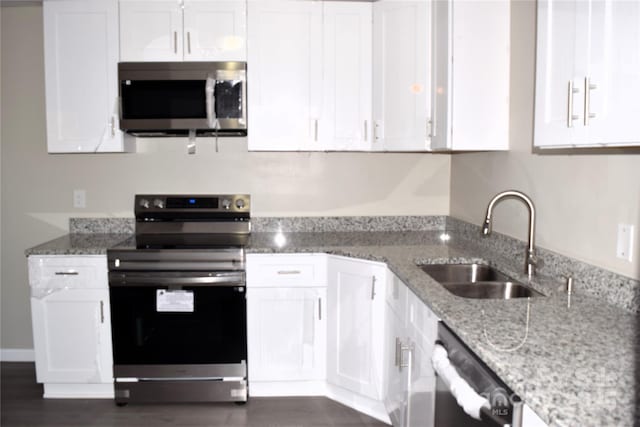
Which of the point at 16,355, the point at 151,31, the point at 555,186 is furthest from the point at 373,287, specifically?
the point at 16,355

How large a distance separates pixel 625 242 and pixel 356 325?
1.40 metres

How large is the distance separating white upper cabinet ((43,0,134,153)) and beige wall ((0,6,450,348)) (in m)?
0.35

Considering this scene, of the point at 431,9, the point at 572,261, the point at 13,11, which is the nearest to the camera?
the point at 572,261

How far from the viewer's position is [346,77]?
307 centimetres

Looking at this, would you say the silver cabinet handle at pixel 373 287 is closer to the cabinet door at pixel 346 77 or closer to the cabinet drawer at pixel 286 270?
the cabinet drawer at pixel 286 270

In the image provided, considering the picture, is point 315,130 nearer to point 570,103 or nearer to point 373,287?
point 373,287

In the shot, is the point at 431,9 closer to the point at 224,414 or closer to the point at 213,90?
the point at 213,90

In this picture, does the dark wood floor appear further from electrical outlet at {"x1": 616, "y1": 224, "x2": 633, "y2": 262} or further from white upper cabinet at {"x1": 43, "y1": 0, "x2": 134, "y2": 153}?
electrical outlet at {"x1": 616, "y1": 224, "x2": 633, "y2": 262}

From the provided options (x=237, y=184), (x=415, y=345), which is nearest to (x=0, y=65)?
(x=237, y=184)

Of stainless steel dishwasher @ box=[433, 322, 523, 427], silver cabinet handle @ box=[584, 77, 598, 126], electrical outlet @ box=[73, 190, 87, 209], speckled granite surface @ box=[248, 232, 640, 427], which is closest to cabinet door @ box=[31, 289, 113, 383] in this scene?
electrical outlet @ box=[73, 190, 87, 209]

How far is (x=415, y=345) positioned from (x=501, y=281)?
485 mm

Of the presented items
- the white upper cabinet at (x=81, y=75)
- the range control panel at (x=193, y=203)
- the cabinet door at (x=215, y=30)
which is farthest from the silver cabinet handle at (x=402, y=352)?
the white upper cabinet at (x=81, y=75)

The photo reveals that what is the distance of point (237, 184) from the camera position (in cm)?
342

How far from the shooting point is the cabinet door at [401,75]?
275cm
